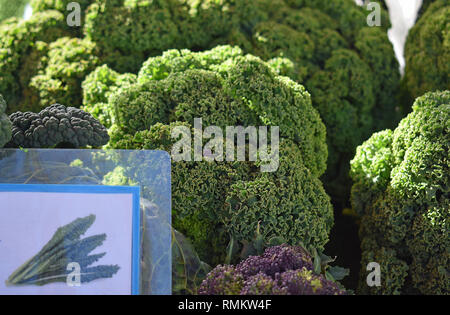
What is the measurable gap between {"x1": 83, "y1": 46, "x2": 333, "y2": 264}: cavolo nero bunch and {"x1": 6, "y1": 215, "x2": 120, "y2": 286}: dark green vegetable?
0.37m

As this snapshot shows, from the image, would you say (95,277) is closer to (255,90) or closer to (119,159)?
(119,159)

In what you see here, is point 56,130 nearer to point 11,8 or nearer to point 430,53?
point 11,8

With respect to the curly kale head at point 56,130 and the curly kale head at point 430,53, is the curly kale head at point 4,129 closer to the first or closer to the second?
the curly kale head at point 56,130

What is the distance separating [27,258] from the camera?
1.66 metres

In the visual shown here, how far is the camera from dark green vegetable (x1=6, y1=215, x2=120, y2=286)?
1634 millimetres

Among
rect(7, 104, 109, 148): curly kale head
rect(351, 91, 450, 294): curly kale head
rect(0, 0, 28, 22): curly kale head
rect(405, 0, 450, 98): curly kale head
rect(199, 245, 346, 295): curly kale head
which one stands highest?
rect(0, 0, 28, 22): curly kale head

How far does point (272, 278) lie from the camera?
1683mm

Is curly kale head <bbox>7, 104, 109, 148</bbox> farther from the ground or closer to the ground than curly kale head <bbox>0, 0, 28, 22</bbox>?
closer to the ground

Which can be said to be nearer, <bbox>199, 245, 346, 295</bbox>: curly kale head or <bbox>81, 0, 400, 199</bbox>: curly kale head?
<bbox>199, 245, 346, 295</bbox>: curly kale head

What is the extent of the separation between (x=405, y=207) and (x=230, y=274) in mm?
801

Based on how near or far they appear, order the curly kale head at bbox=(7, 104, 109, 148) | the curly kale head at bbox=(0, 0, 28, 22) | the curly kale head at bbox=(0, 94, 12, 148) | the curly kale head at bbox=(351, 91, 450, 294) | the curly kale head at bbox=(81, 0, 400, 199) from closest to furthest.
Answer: the curly kale head at bbox=(0, 94, 12, 148) → the curly kale head at bbox=(7, 104, 109, 148) → the curly kale head at bbox=(351, 91, 450, 294) → the curly kale head at bbox=(81, 0, 400, 199) → the curly kale head at bbox=(0, 0, 28, 22)

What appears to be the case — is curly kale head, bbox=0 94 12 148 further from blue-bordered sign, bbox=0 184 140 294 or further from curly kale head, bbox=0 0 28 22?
curly kale head, bbox=0 0 28 22

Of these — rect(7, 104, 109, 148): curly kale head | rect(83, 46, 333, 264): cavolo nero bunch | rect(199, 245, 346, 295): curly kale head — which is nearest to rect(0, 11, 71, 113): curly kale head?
rect(83, 46, 333, 264): cavolo nero bunch
